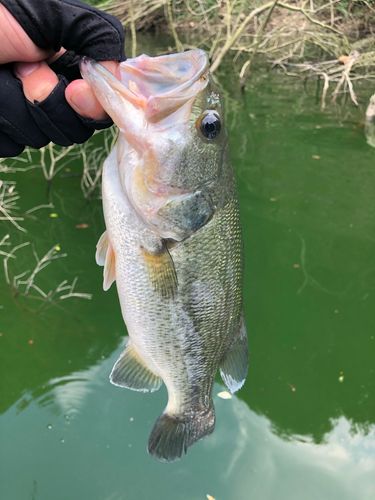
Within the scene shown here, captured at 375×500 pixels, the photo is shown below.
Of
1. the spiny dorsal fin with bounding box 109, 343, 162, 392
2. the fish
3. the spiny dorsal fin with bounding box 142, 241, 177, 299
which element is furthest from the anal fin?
the spiny dorsal fin with bounding box 142, 241, 177, 299

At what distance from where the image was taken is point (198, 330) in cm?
170

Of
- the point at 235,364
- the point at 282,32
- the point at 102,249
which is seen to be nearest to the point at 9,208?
the point at 102,249

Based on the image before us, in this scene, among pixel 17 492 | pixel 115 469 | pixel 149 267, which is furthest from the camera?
pixel 115 469

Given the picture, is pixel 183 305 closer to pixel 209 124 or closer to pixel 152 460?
pixel 209 124

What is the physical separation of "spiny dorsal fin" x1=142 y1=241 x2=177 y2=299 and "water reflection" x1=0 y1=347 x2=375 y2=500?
7.33 ft

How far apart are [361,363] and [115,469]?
256cm

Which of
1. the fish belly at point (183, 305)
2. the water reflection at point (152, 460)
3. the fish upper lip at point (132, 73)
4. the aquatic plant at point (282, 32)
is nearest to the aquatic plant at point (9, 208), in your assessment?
the water reflection at point (152, 460)

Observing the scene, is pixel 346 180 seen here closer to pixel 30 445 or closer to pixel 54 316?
pixel 54 316

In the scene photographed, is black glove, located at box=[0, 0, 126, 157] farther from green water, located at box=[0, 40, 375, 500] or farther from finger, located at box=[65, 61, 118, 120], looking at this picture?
green water, located at box=[0, 40, 375, 500]

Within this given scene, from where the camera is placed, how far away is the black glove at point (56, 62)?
4.11 feet

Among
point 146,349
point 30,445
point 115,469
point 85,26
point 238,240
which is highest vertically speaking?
point 85,26

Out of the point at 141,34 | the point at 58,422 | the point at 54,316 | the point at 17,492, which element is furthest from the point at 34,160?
the point at 141,34

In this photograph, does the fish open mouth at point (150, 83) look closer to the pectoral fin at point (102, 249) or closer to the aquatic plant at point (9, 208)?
the pectoral fin at point (102, 249)

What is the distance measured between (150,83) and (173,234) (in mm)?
525
